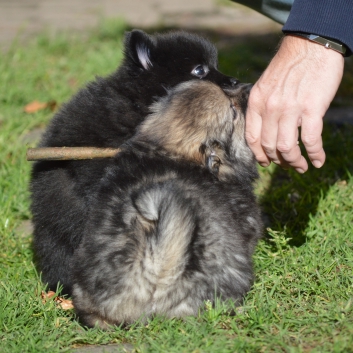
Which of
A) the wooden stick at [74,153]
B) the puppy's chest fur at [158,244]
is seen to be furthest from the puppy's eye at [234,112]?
the wooden stick at [74,153]

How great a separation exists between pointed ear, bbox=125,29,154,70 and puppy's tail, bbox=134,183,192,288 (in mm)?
A: 806

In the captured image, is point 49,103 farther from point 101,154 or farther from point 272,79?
point 272,79

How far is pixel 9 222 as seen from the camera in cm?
357

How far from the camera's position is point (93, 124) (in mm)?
2869

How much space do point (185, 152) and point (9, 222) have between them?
1.43 metres

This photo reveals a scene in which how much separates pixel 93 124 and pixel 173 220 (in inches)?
29.5

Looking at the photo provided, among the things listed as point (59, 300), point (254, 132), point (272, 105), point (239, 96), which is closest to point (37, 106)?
point (59, 300)

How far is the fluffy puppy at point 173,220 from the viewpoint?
240 cm

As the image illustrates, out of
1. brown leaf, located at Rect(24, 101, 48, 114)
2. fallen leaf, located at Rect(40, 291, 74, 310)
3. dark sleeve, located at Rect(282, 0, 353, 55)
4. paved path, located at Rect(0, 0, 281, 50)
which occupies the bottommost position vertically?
paved path, located at Rect(0, 0, 281, 50)

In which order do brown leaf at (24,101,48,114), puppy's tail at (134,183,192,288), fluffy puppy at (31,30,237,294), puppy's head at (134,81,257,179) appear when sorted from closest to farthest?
puppy's tail at (134,183,192,288), puppy's head at (134,81,257,179), fluffy puppy at (31,30,237,294), brown leaf at (24,101,48,114)

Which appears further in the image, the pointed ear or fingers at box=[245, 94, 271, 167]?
the pointed ear

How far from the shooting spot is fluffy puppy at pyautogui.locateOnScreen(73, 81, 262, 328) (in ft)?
7.88

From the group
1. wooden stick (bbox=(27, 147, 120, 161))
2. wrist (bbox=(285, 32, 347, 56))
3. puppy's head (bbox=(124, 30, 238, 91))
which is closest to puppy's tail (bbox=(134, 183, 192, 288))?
wooden stick (bbox=(27, 147, 120, 161))

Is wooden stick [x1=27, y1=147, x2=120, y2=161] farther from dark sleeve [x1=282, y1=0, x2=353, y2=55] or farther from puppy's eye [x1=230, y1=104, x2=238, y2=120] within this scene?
dark sleeve [x1=282, y1=0, x2=353, y2=55]
